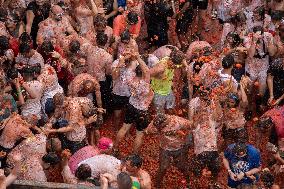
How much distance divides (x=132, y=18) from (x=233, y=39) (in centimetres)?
184

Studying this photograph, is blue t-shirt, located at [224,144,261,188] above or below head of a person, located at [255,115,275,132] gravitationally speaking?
below

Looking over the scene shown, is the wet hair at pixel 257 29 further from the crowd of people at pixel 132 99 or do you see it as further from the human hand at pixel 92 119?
the human hand at pixel 92 119

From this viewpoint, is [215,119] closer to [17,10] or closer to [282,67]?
[282,67]

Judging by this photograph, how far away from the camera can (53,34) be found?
36.2 ft

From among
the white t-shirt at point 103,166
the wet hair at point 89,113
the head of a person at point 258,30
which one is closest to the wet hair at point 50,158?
the white t-shirt at point 103,166

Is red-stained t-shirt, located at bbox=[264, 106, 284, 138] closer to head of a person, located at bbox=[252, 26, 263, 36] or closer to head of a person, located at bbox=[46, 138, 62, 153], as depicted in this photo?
head of a person, located at bbox=[252, 26, 263, 36]

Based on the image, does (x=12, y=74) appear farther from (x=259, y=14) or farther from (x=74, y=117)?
(x=259, y=14)

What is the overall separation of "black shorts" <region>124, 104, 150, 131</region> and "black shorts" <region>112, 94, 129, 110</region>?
550mm

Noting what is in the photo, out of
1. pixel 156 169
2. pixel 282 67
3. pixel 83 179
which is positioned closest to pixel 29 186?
pixel 83 179

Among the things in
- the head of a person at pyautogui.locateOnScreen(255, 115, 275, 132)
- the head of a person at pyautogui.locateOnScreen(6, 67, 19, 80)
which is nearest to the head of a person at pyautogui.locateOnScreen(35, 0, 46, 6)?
the head of a person at pyautogui.locateOnScreen(6, 67, 19, 80)

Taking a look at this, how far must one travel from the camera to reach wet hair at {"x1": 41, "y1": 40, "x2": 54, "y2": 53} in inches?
406

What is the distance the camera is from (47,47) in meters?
10.3

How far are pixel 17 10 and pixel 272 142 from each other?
5.19 m

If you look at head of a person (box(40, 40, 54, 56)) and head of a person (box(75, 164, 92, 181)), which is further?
head of a person (box(40, 40, 54, 56))
